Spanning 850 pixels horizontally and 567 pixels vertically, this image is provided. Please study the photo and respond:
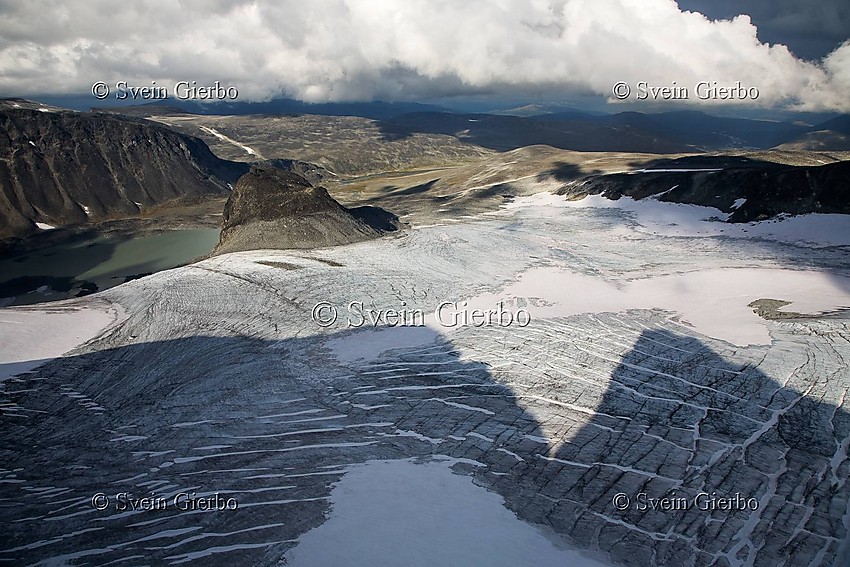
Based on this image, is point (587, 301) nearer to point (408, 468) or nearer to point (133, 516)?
point (408, 468)

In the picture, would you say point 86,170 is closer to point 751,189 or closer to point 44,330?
point 44,330

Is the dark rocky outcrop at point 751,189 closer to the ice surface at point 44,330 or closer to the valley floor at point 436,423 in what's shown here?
the valley floor at point 436,423

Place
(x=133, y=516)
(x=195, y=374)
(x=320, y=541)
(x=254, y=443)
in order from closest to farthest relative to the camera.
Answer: (x=320, y=541), (x=133, y=516), (x=254, y=443), (x=195, y=374)

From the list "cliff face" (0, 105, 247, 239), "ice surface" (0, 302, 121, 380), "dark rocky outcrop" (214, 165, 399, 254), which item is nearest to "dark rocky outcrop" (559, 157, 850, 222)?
"dark rocky outcrop" (214, 165, 399, 254)

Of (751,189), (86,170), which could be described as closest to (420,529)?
(751,189)

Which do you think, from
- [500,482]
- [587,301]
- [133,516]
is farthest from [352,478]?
[587,301]
